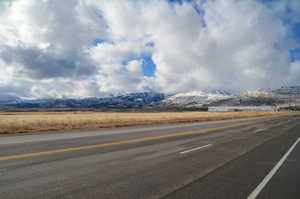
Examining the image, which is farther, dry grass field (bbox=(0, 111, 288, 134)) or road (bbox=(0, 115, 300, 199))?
dry grass field (bbox=(0, 111, 288, 134))

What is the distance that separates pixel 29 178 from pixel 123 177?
2.47m

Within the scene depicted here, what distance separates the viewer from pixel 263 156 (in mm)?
8500

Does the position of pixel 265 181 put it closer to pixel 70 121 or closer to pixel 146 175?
pixel 146 175

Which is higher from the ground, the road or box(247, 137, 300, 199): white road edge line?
the road

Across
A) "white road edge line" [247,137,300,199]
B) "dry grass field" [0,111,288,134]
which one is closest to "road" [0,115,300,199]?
"white road edge line" [247,137,300,199]

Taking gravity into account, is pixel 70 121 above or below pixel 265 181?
above

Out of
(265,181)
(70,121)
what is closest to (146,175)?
(265,181)

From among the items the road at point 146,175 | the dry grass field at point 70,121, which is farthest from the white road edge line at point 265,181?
the dry grass field at point 70,121

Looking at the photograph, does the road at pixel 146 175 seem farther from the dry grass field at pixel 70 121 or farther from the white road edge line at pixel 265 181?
the dry grass field at pixel 70 121

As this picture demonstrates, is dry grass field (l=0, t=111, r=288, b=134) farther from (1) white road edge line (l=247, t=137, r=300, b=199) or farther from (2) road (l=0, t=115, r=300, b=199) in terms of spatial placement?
(1) white road edge line (l=247, t=137, r=300, b=199)

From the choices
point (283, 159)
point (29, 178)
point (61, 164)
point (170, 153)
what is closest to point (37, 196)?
point (29, 178)

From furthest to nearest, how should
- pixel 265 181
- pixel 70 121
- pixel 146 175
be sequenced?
1. pixel 70 121
2. pixel 146 175
3. pixel 265 181

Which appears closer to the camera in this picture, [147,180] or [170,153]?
[147,180]

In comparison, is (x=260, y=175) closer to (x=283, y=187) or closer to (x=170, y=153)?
(x=283, y=187)
